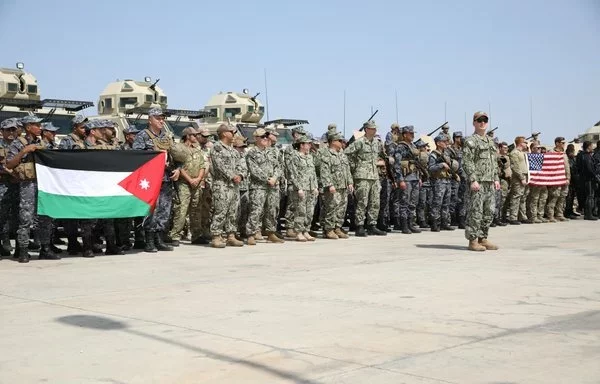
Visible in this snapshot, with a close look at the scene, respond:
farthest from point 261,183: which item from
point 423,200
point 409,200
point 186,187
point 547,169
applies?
point 547,169

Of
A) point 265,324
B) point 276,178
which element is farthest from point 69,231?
point 265,324

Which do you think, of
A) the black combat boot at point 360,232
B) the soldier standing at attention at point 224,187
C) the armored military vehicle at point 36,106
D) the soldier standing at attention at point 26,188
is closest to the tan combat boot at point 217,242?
the soldier standing at attention at point 224,187

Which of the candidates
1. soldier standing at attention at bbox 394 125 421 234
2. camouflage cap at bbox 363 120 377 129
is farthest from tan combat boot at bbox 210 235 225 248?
soldier standing at attention at bbox 394 125 421 234

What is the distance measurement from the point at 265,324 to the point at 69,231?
556cm

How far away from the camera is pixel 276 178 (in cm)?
1212

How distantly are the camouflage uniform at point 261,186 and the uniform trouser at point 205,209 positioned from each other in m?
0.79

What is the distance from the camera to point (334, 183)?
42.7 ft

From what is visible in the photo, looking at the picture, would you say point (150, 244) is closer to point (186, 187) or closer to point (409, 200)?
point (186, 187)

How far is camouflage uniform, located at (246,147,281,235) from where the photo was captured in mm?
11906

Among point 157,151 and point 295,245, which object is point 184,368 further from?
point 295,245

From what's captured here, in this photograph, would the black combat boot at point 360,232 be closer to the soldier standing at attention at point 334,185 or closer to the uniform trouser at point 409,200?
the soldier standing at attention at point 334,185

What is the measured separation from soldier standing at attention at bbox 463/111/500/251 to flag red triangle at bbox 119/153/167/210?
4.13 m

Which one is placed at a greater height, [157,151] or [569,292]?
[157,151]

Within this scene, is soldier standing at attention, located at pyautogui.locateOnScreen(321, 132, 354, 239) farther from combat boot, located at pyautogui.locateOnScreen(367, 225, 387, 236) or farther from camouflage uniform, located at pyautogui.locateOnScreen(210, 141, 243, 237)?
camouflage uniform, located at pyautogui.locateOnScreen(210, 141, 243, 237)
